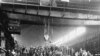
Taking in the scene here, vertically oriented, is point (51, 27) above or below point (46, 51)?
above

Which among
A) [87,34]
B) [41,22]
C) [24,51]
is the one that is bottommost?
[24,51]

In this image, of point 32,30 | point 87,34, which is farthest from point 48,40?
point 87,34

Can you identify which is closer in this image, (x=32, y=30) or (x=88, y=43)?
(x=32, y=30)

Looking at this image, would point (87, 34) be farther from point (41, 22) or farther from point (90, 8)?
point (41, 22)

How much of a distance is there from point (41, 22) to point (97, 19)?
5.29m

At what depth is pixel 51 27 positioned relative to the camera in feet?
57.7

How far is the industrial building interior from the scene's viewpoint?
16.4 meters

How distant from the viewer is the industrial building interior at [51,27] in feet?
53.9

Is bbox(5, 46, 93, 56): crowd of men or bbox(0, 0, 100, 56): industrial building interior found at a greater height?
bbox(0, 0, 100, 56): industrial building interior

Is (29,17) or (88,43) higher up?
(29,17)

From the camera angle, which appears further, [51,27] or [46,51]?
[51,27]

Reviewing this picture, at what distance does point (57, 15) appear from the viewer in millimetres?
17125

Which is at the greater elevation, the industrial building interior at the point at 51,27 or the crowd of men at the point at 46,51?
the industrial building interior at the point at 51,27

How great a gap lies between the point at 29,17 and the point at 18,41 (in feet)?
7.87
